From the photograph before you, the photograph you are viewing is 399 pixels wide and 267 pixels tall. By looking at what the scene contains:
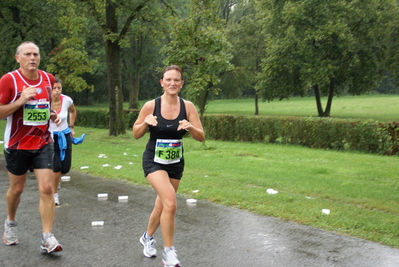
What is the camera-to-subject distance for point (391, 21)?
33344 millimetres

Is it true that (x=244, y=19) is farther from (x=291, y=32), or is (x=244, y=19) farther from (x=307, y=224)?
(x=307, y=224)

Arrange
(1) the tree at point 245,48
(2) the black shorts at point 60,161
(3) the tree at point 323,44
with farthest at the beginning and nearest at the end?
1. (1) the tree at point 245,48
2. (3) the tree at point 323,44
3. (2) the black shorts at point 60,161

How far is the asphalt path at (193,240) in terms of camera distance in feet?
15.3

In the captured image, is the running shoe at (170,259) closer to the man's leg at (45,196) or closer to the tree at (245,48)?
the man's leg at (45,196)

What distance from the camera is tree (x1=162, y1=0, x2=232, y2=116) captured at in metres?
14.4

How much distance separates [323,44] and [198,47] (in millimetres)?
21150

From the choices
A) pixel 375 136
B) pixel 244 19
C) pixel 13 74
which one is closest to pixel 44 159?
pixel 13 74

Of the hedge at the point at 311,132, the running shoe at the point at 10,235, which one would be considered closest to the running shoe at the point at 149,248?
the running shoe at the point at 10,235

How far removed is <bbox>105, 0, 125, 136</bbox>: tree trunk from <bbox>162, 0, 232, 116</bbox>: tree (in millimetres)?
6494

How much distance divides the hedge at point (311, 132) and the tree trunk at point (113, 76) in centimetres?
431

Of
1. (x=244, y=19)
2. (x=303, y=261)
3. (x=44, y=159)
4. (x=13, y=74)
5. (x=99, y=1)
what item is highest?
(x=244, y=19)

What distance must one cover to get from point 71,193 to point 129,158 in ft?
16.0

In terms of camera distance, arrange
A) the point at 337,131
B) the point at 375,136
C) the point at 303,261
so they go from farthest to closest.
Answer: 1. the point at 337,131
2. the point at 375,136
3. the point at 303,261

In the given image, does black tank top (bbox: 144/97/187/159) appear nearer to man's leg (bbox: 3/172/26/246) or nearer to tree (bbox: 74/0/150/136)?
man's leg (bbox: 3/172/26/246)
